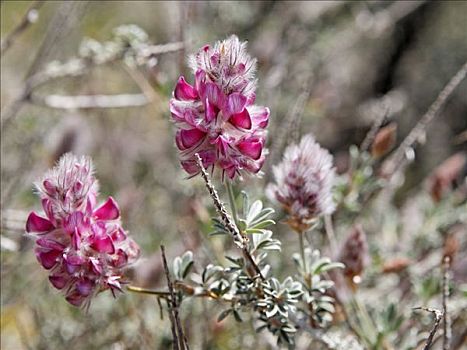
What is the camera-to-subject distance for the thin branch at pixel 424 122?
1163mm

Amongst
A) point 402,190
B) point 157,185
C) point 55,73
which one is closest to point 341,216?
point 55,73

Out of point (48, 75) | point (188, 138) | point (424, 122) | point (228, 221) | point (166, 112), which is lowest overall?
point (228, 221)

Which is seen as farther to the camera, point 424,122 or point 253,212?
point 424,122

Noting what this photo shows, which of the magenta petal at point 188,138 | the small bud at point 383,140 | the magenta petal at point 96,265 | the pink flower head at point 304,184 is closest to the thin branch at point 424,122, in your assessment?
the small bud at point 383,140

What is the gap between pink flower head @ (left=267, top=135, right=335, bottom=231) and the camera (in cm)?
100

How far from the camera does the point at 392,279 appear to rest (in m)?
1.61

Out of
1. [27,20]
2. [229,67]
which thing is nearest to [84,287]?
[229,67]

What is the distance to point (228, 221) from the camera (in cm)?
78

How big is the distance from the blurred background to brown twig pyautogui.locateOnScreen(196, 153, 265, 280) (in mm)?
204

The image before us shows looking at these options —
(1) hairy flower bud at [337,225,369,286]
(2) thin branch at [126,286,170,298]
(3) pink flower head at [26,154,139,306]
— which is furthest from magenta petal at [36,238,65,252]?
(1) hairy flower bud at [337,225,369,286]

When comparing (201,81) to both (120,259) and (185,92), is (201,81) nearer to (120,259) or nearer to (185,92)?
(185,92)

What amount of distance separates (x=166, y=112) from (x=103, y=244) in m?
0.63

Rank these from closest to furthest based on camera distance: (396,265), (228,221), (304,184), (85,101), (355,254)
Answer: (228,221), (304,184), (355,254), (396,265), (85,101)

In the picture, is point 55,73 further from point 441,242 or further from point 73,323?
point 441,242
